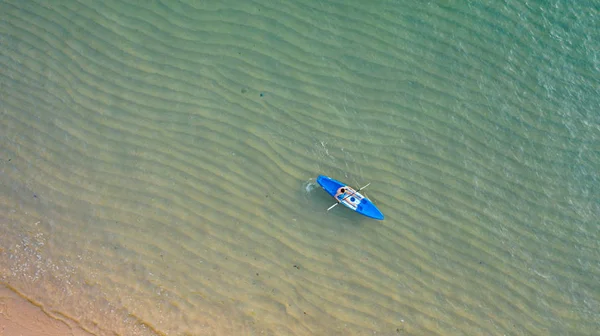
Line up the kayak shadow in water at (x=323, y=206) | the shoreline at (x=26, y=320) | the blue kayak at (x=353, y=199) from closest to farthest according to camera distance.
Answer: the shoreline at (x=26, y=320) → the blue kayak at (x=353, y=199) → the kayak shadow in water at (x=323, y=206)

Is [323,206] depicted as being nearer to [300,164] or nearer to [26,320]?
[300,164]

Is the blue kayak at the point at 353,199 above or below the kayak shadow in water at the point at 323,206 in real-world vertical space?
above

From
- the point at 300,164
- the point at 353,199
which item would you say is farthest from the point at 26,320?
the point at 353,199

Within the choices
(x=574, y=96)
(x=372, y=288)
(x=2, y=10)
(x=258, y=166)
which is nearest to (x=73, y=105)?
(x=2, y=10)

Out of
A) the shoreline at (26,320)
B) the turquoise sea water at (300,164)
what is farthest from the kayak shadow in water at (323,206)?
the shoreline at (26,320)

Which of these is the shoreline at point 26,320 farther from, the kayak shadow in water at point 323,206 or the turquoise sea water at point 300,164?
the kayak shadow in water at point 323,206

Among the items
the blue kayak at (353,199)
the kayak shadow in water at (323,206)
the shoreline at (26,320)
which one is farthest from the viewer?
the kayak shadow in water at (323,206)

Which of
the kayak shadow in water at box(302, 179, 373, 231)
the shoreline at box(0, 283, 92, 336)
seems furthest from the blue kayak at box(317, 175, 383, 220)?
the shoreline at box(0, 283, 92, 336)
